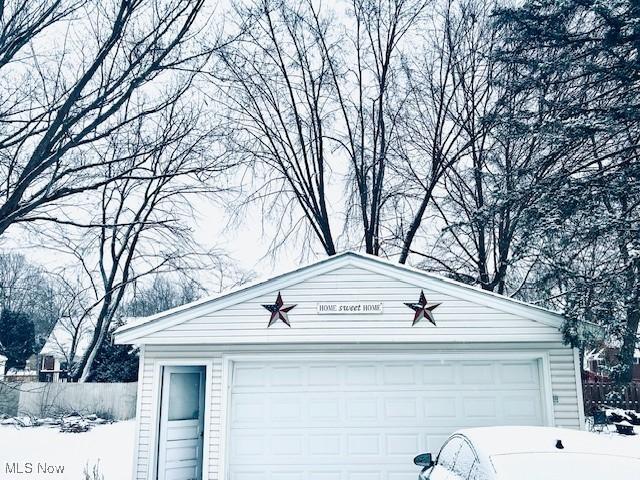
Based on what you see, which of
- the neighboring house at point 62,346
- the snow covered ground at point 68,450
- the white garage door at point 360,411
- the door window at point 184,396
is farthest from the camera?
the neighboring house at point 62,346

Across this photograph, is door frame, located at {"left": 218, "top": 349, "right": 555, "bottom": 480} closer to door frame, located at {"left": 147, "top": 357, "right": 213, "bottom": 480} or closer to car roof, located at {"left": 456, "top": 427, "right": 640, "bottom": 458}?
door frame, located at {"left": 147, "top": 357, "right": 213, "bottom": 480}

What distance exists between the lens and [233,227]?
722 inches

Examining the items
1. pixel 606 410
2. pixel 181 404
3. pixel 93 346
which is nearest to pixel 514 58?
pixel 181 404

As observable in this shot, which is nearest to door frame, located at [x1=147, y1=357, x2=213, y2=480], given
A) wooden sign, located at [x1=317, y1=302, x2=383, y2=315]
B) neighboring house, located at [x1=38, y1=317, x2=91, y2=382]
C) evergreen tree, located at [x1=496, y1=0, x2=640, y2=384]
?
wooden sign, located at [x1=317, y1=302, x2=383, y2=315]

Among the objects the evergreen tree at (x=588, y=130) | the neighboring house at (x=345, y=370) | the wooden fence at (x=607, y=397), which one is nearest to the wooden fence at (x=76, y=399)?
the neighboring house at (x=345, y=370)

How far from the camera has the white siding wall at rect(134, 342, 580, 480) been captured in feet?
28.8

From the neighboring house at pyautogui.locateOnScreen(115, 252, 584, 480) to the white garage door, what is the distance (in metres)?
0.02

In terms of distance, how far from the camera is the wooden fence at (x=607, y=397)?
1683 cm

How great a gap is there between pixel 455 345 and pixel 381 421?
1.77 metres

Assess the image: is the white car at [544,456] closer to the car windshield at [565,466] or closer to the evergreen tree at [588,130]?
the car windshield at [565,466]

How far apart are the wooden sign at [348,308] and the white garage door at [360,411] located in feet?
3.30

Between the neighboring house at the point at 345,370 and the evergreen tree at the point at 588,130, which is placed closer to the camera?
the neighboring house at the point at 345,370

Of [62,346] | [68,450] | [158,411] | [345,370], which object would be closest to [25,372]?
[62,346]

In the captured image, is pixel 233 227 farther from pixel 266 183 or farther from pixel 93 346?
pixel 93 346
